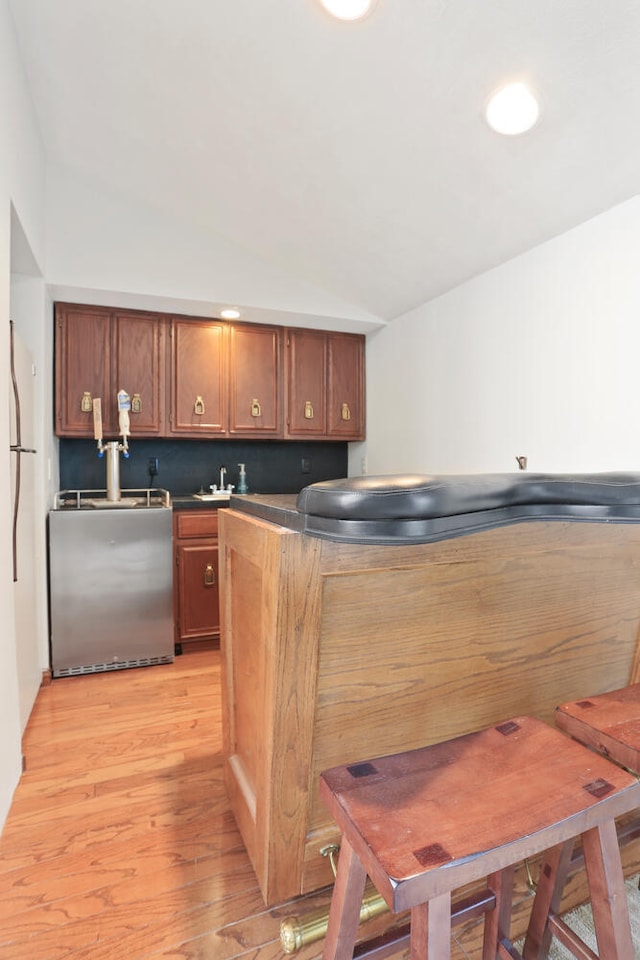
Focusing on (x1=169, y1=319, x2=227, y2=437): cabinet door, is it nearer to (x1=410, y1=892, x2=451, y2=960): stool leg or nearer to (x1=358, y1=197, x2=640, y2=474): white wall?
(x1=358, y1=197, x2=640, y2=474): white wall

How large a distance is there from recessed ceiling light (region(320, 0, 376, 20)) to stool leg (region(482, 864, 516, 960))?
2.40 meters

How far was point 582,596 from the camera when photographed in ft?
4.30

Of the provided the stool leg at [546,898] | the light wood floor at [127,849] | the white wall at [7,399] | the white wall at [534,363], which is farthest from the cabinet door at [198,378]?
the stool leg at [546,898]

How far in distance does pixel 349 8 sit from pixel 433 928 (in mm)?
2334

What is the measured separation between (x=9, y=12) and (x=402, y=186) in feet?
5.47

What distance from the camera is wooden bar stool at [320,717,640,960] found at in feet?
2.32

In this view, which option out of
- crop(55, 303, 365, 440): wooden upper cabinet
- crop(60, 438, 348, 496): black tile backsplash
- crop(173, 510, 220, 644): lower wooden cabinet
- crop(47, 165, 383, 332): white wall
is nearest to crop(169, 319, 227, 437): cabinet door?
crop(55, 303, 365, 440): wooden upper cabinet

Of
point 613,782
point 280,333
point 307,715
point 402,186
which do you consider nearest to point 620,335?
point 402,186

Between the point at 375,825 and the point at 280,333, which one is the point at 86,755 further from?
the point at 280,333

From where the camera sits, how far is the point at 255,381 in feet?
11.9

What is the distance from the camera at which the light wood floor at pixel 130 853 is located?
3.95ft

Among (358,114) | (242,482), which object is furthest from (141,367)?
(358,114)

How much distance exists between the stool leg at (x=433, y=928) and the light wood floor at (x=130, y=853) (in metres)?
0.63

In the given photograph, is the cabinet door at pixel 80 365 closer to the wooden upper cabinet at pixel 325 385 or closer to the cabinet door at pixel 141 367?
the cabinet door at pixel 141 367
